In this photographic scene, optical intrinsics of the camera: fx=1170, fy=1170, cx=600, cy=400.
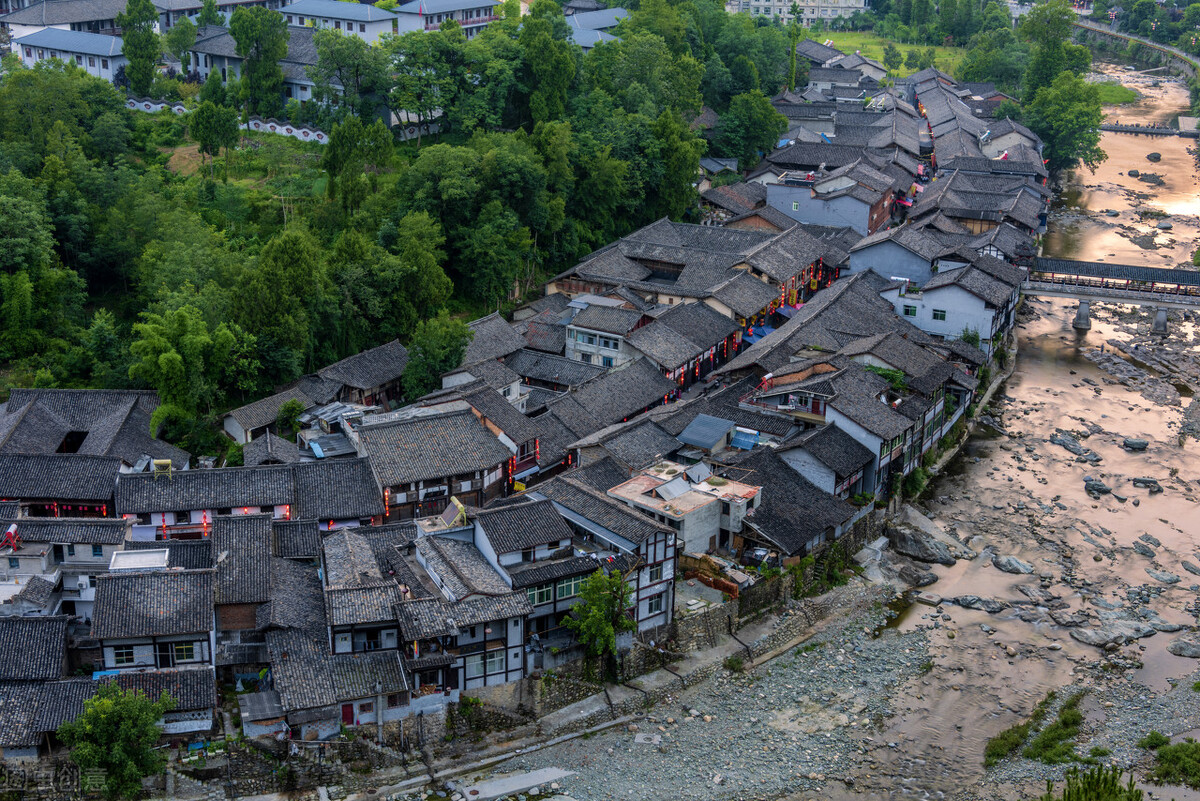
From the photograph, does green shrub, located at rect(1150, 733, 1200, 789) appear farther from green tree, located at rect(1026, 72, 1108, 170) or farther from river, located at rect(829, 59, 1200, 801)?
green tree, located at rect(1026, 72, 1108, 170)

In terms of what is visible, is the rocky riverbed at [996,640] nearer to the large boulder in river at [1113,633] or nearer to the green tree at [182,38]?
the large boulder in river at [1113,633]

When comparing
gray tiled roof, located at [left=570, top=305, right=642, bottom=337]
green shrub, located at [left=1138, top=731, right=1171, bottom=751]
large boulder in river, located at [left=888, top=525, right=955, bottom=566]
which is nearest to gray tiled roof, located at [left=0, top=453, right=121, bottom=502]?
gray tiled roof, located at [left=570, top=305, right=642, bottom=337]

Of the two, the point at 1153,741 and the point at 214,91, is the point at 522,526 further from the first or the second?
the point at 214,91

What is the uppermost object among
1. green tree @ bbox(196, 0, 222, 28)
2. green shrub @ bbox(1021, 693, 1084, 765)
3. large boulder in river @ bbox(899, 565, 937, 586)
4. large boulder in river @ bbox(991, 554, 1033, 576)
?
green tree @ bbox(196, 0, 222, 28)

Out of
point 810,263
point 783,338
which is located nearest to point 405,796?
point 783,338

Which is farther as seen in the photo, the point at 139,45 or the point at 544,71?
the point at 544,71

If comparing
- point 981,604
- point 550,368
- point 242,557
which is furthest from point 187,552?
point 981,604

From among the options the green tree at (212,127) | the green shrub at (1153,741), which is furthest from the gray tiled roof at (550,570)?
the green tree at (212,127)
